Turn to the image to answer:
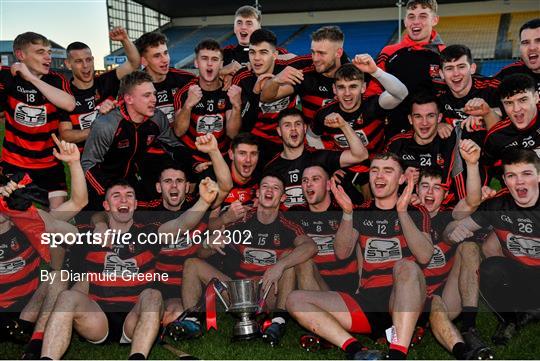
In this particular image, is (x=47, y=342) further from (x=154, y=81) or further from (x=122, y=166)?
(x=154, y=81)

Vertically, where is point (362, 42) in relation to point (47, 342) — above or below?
above

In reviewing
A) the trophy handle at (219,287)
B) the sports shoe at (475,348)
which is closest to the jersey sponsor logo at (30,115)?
the trophy handle at (219,287)

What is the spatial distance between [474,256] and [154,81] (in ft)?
11.4

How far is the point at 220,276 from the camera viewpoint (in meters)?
4.84

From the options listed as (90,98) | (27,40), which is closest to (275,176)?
(90,98)

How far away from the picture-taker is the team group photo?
4262 millimetres

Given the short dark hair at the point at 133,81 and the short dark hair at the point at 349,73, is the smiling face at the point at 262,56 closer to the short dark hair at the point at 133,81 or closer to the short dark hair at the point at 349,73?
the short dark hair at the point at 349,73

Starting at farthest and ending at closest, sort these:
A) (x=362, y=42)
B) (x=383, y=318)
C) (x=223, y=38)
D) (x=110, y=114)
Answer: (x=223, y=38), (x=362, y=42), (x=110, y=114), (x=383, y=318)

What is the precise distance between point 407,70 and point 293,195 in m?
1.64

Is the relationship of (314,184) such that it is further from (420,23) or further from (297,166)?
(420,23)

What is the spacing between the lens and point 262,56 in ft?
18.6

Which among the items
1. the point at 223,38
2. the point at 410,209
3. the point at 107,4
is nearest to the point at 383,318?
the point at 410,209

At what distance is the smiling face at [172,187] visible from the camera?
16.0 feet

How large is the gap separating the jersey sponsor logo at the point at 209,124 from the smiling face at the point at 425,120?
70.0 inches
